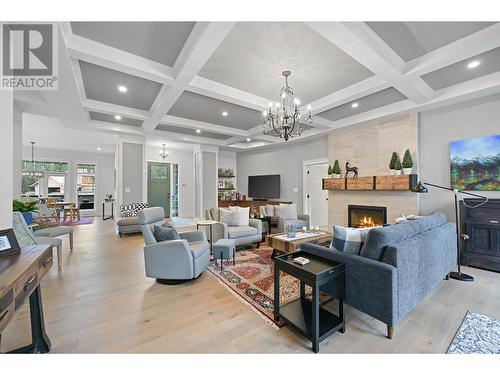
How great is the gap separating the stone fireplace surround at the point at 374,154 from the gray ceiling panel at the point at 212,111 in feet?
7.08

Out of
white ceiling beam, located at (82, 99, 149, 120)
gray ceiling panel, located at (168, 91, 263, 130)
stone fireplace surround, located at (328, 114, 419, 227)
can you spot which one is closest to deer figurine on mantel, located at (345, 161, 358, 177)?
stone fireplace surround, located at (328, 114, 419, 227)

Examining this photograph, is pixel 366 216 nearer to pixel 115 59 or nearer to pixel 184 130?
pixel 184 130

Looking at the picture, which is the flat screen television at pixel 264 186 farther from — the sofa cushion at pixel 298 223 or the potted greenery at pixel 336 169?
the potted greenery at pixel 336 169

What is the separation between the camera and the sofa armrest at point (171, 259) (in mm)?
2688

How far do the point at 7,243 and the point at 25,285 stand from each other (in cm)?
52

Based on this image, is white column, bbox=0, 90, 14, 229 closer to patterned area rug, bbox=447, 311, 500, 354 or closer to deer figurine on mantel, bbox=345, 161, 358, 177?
patterned area rug, bbox=447, 311, 500, 354

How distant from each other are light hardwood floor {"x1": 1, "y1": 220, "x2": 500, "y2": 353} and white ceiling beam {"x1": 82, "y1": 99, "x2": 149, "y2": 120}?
282 cm

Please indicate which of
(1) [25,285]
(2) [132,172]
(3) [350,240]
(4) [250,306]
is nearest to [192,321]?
(4) [250,306]

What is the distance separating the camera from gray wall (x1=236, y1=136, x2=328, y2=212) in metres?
6.29

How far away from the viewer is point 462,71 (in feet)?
9.63

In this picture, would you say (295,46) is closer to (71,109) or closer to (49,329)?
(49,329)

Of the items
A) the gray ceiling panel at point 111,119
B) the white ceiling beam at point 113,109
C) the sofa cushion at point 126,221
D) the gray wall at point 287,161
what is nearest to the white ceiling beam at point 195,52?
the white ceiling beam at point 113,109

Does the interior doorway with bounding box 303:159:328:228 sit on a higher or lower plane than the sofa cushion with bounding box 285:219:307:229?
higher
